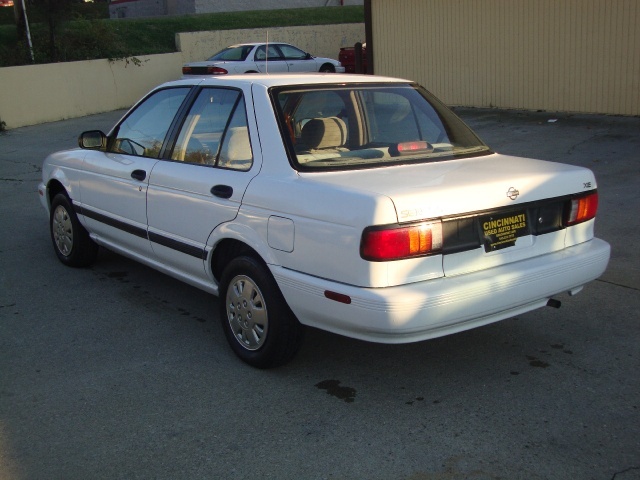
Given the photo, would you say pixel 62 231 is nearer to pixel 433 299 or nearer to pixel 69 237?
pixel 69 237

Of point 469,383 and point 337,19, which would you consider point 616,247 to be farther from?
point 337,19

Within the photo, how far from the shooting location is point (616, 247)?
6.93 meters

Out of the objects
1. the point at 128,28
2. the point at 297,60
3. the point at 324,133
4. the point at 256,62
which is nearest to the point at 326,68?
the point at 297,60

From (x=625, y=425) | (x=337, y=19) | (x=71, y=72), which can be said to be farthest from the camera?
(x=337, y=19)

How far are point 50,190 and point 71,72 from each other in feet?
46.3

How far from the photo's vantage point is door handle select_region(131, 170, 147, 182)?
5.50 metres

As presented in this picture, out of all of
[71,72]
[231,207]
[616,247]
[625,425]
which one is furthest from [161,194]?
[71,72]

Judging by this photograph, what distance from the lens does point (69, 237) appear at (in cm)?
682

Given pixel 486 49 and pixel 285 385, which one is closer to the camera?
pixel 285 385

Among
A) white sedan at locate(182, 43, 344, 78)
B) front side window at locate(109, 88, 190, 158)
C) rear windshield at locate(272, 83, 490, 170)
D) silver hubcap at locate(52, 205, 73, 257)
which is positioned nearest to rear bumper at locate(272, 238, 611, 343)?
rear windshield at locate(272, 83, 490, 170)

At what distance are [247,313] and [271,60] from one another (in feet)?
59.7

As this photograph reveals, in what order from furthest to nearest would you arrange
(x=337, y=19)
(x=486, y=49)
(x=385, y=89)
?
(x=337, y=19) → (x=486, y=49) → (x=385, y=89)

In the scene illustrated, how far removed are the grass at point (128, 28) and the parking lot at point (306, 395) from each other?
16756 mm

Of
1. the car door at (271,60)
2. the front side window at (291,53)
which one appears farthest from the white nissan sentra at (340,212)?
the front side window at (291,53)
